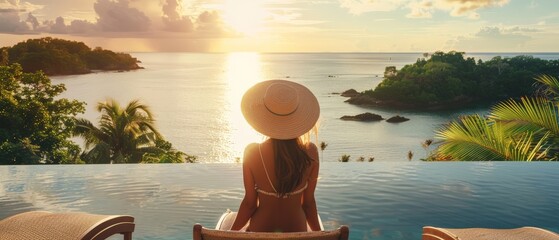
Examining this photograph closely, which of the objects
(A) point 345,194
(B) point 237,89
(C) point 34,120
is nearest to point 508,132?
(A) point 345,194

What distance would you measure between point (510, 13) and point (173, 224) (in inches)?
2310

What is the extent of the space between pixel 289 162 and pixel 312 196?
0.77 feet

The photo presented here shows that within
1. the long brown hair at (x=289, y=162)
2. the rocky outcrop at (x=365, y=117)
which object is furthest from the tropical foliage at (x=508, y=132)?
the rocky outcrop at (x=365, y=117)

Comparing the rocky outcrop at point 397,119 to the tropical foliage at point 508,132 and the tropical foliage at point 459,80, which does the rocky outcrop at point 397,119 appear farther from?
the tropical foliage at point 508,132

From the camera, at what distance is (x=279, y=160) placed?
81.4 inches

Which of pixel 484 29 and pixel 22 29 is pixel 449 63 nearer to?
pixel 484 29

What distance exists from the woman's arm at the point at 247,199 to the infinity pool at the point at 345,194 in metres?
1.62

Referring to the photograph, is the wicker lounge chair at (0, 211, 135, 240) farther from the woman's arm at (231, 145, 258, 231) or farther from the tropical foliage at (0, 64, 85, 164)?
the tropical foliage at (0, 64, 85, 164)

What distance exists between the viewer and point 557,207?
453 cm

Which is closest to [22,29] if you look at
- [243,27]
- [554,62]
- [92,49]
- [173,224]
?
[92,49]

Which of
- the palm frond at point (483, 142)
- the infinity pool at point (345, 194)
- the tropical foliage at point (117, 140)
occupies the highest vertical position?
the palm frond at point (483, 142)

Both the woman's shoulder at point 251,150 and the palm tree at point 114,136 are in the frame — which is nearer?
the woman's shoulder at point 251,150

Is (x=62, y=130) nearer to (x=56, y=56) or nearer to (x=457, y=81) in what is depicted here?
(x=56, y=56)

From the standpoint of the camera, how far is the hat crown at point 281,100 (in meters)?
2.14
